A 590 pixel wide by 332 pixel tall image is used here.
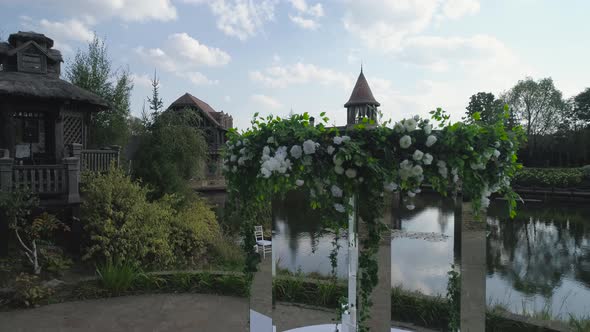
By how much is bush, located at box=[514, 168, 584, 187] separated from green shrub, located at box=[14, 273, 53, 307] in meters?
24.6

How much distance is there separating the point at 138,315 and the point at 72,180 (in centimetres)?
420

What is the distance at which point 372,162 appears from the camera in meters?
2.19

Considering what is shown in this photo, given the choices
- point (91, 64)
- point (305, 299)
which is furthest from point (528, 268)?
point (91, 64)

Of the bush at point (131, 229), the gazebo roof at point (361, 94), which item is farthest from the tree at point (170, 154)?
the gazebo roof at point (361, 94)

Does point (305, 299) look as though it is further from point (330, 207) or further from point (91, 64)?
point (91, 64)

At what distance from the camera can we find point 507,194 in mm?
2412

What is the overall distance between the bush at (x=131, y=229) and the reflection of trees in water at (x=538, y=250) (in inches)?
273

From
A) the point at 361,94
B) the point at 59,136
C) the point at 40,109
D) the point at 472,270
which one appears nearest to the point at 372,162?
the point at 472,270

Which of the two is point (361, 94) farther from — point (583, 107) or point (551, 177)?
point (583, 107)

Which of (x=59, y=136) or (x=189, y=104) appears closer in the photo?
(x=59, y=136)

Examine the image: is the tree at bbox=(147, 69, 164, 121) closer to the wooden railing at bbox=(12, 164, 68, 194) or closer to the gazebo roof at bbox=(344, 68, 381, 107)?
the wooden railing at bbox=(12, 164, 68, 194)

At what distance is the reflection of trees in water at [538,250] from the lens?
26.8 ft

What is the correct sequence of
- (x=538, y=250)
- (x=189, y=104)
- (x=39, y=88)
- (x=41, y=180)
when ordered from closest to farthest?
(x=41, y=180), (x=39, y=88), (x=538, y=250), (x=189, y=104)

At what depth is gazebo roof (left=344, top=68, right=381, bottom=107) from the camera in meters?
29.0
